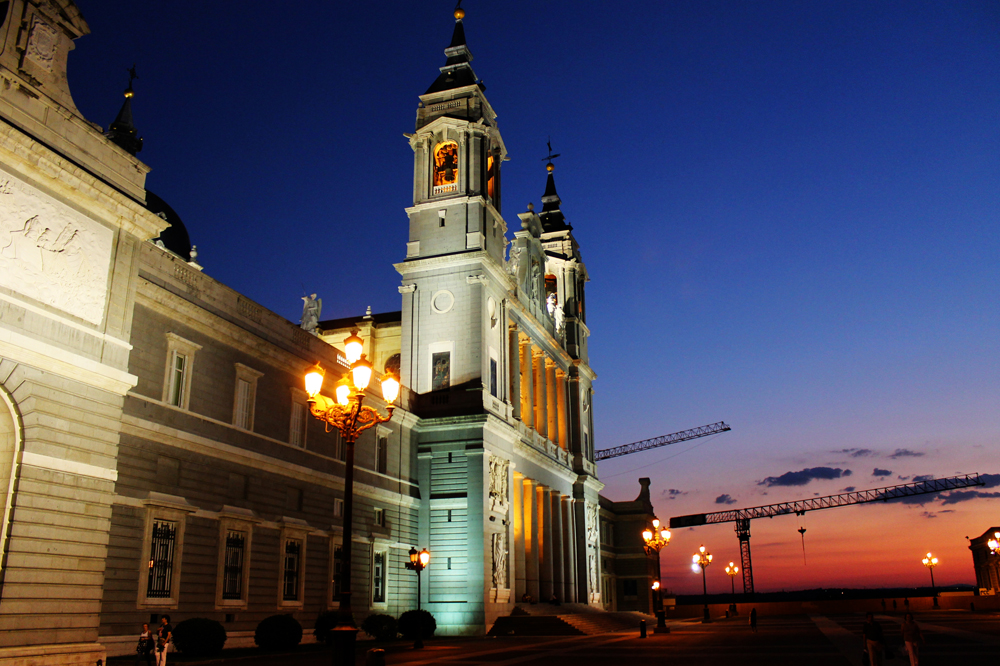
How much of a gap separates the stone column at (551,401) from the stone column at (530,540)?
1017 centimetres

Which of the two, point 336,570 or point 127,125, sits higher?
point 127,125

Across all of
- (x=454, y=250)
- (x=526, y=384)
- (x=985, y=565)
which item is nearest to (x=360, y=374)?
(x=454, y=250)

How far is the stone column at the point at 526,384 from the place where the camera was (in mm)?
58688

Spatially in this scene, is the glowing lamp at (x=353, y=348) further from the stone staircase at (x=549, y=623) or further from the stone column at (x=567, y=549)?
the stone column at (x=567, y=549)

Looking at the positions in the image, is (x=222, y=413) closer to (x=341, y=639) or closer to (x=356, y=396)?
(x=356, y=396)

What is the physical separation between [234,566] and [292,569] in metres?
3.97

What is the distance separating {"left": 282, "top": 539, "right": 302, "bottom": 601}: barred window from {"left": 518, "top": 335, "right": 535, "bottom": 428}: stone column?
2724cm

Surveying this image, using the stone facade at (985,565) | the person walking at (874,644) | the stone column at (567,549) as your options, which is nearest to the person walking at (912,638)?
the person walking at (874,644)

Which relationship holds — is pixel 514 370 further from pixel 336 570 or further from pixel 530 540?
pixel 336 570

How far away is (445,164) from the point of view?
53.7m

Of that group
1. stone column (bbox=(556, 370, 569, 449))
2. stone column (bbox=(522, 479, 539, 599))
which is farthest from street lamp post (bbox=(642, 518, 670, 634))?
stone column (bbox=(556, 370, 569, 449))

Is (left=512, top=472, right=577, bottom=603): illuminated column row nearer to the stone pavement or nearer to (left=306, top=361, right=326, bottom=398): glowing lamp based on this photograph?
the stone pavement

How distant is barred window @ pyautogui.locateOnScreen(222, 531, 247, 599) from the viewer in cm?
2861

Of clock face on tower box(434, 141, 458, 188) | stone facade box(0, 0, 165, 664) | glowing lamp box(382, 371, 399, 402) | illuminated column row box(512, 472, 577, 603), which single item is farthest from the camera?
clock face on tower box(434, 141, 458, 188)
